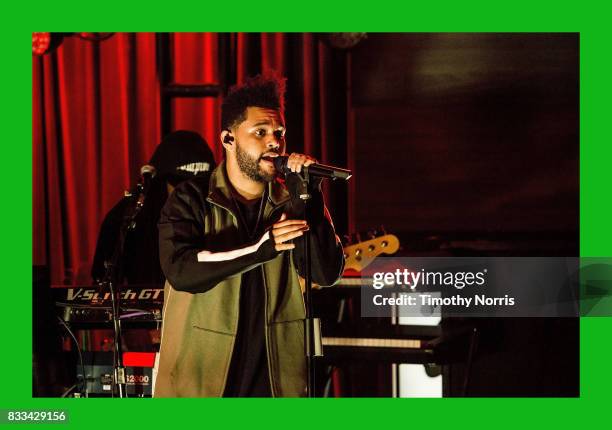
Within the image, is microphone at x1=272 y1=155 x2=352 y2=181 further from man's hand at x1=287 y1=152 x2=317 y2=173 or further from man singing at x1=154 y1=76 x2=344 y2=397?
man singing at x1=154 y1=76 x2=344 y2=397

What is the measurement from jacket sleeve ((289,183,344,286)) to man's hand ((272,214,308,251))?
5 centimetres

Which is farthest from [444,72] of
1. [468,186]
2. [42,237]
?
[42,237]

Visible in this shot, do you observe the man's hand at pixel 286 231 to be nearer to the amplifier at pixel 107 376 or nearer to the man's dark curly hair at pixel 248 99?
the man's dark curly hair at pixel 248 99

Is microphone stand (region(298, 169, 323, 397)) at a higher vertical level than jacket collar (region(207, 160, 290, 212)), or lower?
lower

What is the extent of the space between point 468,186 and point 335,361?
1285mm

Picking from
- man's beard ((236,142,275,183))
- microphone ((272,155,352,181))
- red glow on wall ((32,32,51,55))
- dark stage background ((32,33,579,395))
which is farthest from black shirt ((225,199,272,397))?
red glow on wall ((32,32,51,55))

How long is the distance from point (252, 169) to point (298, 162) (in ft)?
2.93

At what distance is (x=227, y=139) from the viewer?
14.5 ft

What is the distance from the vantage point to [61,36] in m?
4.96

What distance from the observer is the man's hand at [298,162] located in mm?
3398

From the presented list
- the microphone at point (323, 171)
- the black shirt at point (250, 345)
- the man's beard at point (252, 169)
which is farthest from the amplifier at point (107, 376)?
the microphone at point (323, 171)

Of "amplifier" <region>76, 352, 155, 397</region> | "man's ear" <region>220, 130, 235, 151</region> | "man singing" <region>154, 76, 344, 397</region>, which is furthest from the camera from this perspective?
"amplifier" <region>76, 352, 155, 397</region>

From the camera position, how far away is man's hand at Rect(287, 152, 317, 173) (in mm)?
3398

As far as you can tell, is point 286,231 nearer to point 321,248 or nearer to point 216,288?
point 321,248
